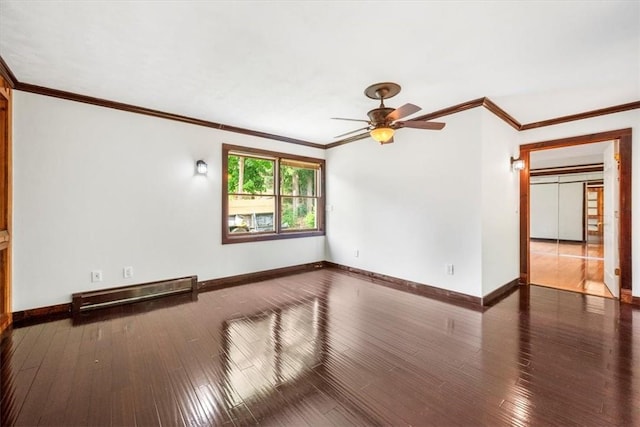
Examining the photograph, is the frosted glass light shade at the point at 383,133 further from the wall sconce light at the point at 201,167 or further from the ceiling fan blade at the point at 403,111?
the wall sconce light at the point at 201,167

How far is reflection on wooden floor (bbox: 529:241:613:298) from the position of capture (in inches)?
170

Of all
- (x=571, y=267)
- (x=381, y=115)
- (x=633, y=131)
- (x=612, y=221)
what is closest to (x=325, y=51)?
(x=381, y=115)

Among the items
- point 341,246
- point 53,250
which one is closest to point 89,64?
point 53,250

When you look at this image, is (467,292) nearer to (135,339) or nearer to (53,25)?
(135,339)

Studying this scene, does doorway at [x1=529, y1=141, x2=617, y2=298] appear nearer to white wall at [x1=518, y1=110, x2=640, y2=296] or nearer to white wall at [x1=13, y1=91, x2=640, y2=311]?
white wall at [x1=518, y1=110, x2=640, y2=296]

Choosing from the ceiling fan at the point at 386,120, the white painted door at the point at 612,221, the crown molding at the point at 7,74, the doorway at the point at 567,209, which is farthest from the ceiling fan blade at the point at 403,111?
the doorway at the point at 567,209

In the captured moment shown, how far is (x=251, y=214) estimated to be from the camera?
5070 millimetres

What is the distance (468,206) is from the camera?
3.64 meters

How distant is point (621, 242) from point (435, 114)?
2.99 meters

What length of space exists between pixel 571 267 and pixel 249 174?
6612 mm

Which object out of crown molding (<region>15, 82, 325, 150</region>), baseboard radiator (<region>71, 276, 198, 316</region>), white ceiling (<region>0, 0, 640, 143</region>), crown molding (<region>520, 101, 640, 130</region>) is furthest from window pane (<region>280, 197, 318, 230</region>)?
crown molding (<region>520, 101, 640, 130</region>)

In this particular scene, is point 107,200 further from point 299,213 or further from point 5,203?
point 299,213

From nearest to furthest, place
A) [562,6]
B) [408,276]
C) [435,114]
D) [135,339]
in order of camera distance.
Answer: [562,6], [135,339], [435,114], [408,276]

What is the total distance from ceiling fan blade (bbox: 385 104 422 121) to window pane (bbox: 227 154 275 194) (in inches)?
116
